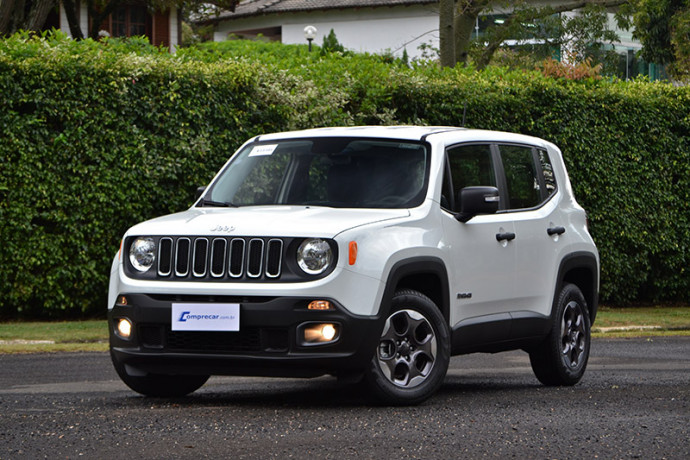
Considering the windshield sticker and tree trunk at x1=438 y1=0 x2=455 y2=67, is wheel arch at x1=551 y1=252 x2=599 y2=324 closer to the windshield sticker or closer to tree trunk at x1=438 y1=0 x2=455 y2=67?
the windshield sticker

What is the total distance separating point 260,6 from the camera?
5719cm

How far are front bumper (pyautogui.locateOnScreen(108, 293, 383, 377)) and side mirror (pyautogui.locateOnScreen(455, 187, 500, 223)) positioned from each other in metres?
1.30

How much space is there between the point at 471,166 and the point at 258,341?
248 cm

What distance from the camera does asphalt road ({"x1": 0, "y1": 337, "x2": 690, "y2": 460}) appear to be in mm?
6617

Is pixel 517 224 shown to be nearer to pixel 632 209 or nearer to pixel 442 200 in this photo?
pixel 442 200

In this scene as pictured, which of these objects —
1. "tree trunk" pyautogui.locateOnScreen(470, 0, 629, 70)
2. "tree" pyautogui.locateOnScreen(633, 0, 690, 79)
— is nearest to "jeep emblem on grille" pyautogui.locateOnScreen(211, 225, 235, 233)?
"tree trunk" pyautogui.locateOnScreen(470, 0, 629, 70)

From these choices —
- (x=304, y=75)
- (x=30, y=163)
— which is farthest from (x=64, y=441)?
(x=304, y=75)

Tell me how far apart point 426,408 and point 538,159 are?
9.77 feet

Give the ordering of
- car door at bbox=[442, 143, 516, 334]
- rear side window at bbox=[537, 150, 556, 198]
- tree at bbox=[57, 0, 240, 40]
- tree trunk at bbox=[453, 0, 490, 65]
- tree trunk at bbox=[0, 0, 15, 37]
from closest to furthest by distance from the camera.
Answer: car door at bbox=[442, 143, 516, 334], rear side window at bbox=[537, 150, 556, 198], tree trunk at bbox=[0, 0, 15, 37], tree trunk at bbox=[453, 0, 490, 65], tree at bbox=[57, 0, 240, 40]

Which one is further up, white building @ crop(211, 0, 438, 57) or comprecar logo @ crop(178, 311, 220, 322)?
white building @ crop(211, 0, 438, 57)

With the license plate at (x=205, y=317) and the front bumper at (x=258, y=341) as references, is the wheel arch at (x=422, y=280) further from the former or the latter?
the license plate at (x=205, y=317)

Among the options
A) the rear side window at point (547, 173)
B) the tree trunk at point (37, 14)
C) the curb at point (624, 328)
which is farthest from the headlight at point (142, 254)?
the tree trunk at point (37, 14)

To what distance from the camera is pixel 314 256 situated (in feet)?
25.9

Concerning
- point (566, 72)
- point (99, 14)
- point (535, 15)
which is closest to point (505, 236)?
point (566, 72)
